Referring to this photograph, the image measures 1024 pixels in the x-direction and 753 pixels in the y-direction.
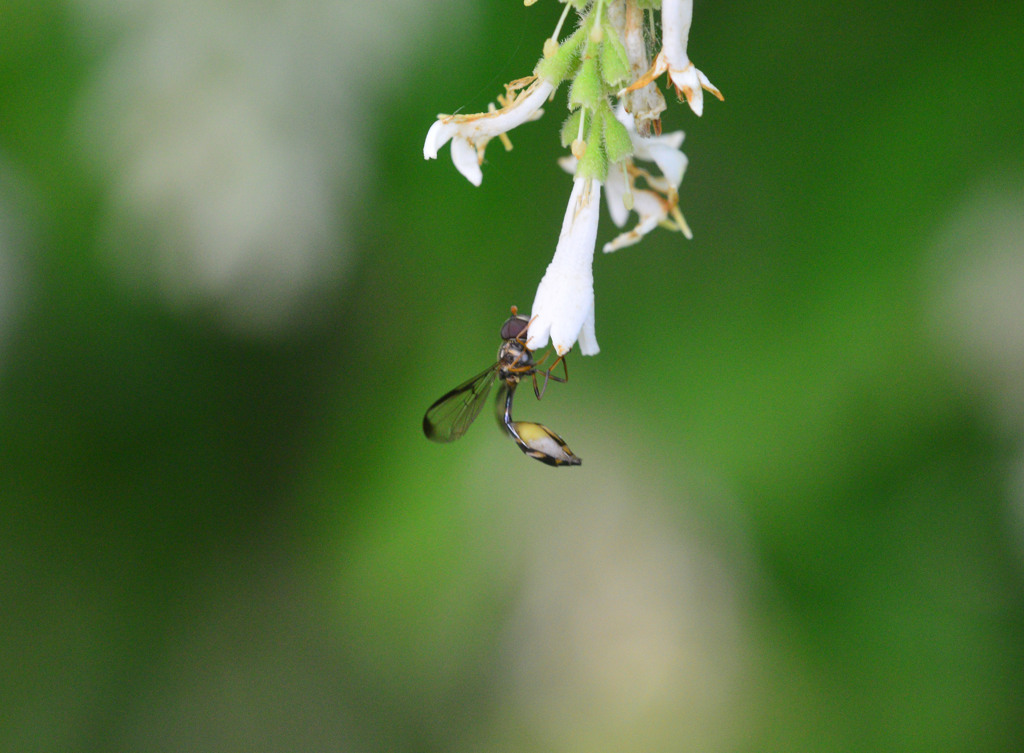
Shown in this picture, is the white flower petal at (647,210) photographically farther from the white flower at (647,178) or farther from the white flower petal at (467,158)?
the white flower petal at (467,158)

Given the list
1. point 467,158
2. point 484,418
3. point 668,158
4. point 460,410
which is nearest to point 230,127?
point 484,418

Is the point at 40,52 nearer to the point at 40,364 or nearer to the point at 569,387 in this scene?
the point at 40,364

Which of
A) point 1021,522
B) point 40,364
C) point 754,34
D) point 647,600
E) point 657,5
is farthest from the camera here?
point 40,364

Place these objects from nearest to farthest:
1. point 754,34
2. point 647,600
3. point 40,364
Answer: point 754,34 < point 647,600 < point 40,364

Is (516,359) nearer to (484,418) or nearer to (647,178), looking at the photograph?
(647,178)

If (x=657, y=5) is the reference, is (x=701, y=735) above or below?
below

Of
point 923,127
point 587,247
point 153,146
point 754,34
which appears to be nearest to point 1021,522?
point 923,127
